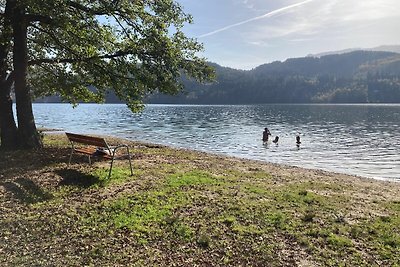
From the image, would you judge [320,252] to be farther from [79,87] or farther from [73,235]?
[79,87]

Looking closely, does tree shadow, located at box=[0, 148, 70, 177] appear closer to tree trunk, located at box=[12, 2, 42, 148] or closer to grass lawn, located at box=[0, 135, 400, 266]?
grass lawn, located at box=[0, 135, 400, 266]

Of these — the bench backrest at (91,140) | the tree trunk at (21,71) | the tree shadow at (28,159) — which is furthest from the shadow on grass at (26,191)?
the tree trunk at (21,71)

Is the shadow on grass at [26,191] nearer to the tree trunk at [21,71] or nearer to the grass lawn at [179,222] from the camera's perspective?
the grass lawn at [179,222]

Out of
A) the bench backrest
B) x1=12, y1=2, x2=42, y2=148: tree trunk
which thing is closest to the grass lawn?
the bench backrest

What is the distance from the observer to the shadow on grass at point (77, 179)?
1223 cm

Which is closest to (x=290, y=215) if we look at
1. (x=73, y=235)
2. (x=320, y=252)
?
(x=320, y=252)

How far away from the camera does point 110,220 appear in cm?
935

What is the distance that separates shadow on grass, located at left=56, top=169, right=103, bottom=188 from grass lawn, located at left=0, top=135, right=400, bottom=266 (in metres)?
0.03

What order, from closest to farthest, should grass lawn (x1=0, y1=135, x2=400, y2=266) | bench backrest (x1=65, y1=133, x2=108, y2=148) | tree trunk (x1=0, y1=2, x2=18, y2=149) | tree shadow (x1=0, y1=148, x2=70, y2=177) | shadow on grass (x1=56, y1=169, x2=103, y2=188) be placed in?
1. grass lawn (x1=0, y1=135, x2=400, y2=266)
2. shadow on grass (x1=56, y1=169, x2=103, y2=188)
3. bench backrest (x1=65, y1=133, x2=108, y2=148)
4. tree shadow (x1=0, y1=148, x2=70, y2=177)
5. tree trunk (x1=0, y1=2, x2=18, y2=149)

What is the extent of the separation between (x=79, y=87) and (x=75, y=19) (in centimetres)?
508

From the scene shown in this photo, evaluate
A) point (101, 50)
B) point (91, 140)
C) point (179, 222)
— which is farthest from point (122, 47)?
point (179, 222)

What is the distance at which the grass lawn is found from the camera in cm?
784

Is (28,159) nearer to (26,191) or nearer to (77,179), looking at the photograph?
(77,179)

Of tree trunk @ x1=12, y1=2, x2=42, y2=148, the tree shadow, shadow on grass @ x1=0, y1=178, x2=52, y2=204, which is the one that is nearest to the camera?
shadow on grass @ x1=0, y1=178, x2=52, y2=204
